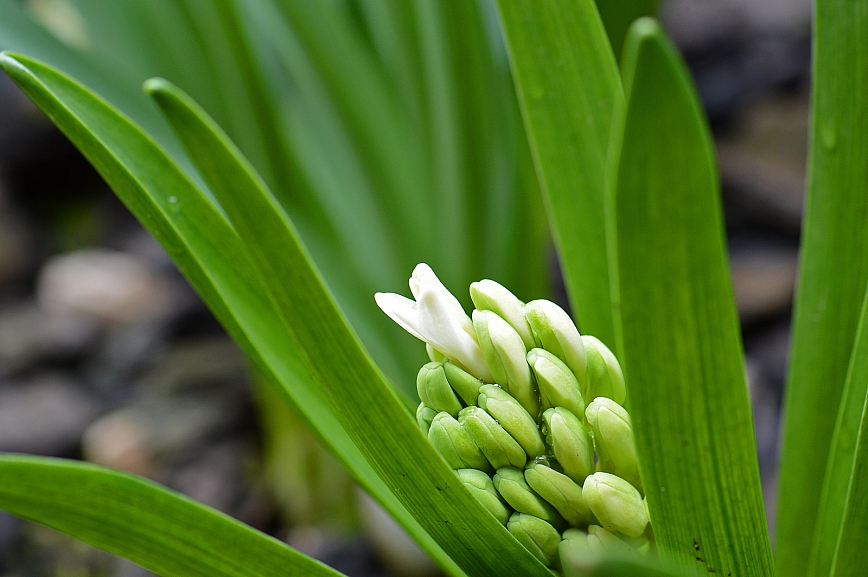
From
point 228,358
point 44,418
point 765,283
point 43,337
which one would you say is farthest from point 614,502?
point 43,337

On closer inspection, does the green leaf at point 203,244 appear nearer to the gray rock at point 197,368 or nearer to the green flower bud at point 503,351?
the green flower bud at point 503,351

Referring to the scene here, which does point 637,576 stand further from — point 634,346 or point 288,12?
point 288,12

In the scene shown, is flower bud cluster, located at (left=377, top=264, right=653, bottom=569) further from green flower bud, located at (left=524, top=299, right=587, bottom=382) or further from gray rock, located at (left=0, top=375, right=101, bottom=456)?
gray rock, located at (left=0, top=375, right=101, bottom=456)

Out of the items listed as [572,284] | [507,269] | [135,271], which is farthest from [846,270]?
[135,271]

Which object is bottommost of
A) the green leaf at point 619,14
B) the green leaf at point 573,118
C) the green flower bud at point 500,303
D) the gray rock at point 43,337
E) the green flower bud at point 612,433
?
the gray rock at point 43,337

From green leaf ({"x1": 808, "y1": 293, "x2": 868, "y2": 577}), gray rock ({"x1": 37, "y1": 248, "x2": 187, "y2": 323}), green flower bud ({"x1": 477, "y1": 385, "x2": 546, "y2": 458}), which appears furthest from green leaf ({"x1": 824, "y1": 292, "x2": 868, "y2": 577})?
gray rock ({"x1": 37, "y1": 248, "x2": 187, "y2": 323})

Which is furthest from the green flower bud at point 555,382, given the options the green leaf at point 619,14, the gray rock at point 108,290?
the gray rock at point 108,290

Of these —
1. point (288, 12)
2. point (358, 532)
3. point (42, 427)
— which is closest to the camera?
point (288, 12)
